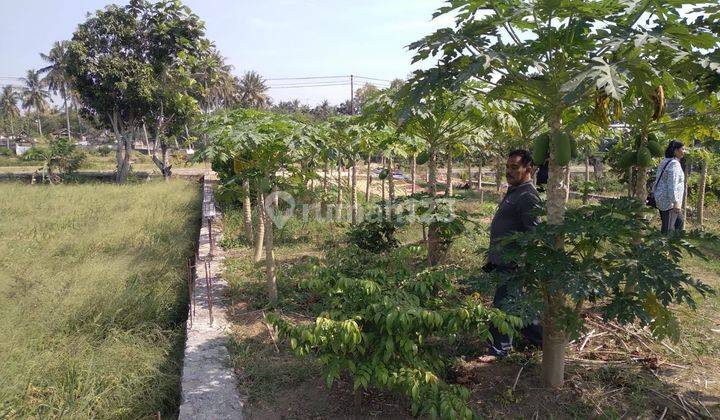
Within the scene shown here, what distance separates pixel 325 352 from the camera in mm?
2828

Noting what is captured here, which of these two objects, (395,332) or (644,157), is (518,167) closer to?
(644,157)

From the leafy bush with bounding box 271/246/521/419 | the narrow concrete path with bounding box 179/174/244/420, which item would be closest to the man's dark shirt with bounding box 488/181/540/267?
the leafy bush with bounding box 271/246/521/419

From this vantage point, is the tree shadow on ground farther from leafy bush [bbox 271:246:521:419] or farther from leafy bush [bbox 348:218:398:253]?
leafy bush [bbox 348:218:398:253]

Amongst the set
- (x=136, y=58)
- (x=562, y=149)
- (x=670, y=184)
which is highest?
(x=136, y=58)

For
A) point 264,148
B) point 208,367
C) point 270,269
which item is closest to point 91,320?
point 208,367

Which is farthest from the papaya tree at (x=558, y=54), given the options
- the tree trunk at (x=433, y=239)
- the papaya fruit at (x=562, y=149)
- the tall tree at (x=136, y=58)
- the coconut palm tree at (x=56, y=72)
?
the coconut palm tree at (x=56, y=72)

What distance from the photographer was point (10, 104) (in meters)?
66.1

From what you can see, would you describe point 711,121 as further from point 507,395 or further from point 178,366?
point 178,366

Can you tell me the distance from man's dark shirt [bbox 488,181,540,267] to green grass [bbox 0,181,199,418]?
293cm

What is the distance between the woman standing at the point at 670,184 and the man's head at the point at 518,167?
284 cm

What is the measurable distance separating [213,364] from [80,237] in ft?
19.7

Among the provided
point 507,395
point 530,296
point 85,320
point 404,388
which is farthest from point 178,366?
point 530,296

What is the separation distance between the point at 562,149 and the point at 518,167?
1038 millimetres

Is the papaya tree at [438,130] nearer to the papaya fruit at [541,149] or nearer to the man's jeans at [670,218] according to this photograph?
the papaya fruit at [541,149]
